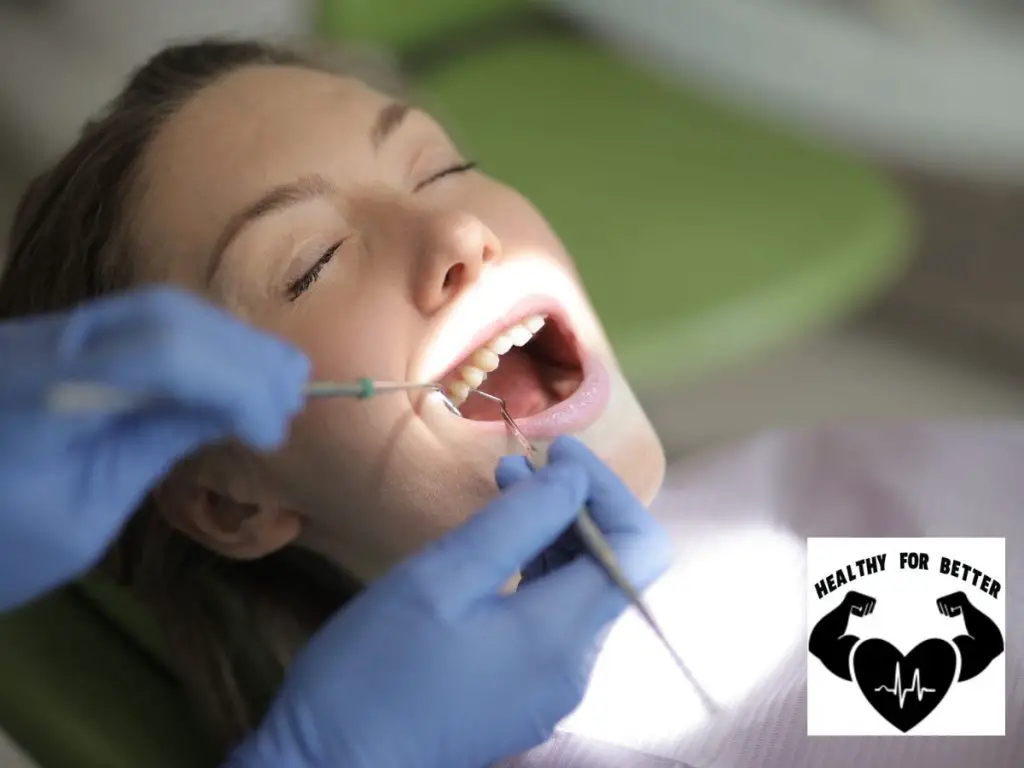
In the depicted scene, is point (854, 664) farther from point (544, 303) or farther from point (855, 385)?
point (855, 385)

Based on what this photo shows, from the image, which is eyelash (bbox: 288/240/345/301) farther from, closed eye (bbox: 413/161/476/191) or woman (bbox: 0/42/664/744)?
closed eye (bbox: 413/161/476/191)

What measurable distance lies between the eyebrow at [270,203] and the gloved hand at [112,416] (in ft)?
0.72

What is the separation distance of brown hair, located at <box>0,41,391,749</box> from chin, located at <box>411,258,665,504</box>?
0.27 metres

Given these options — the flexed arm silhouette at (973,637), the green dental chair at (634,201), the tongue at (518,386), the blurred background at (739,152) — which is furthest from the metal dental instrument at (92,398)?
the blurred background at (739,152)

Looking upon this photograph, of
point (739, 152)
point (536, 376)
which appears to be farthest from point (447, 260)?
point (739, 152)

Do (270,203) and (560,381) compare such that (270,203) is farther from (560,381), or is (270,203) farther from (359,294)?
(560,381)

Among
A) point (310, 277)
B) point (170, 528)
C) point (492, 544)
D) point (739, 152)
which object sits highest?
point (310, 277)

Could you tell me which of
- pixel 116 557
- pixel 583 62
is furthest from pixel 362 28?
pixel 116 557

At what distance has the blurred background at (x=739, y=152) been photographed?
1.39m

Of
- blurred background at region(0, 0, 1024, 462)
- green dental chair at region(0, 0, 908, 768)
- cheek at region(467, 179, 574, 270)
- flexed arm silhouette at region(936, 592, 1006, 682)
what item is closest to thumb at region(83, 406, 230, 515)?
cheek at region(467, 179, 574, 270)

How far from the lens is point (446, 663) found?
78cm

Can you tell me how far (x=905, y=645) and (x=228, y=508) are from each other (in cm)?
59

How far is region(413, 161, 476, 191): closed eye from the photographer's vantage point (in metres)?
1.03

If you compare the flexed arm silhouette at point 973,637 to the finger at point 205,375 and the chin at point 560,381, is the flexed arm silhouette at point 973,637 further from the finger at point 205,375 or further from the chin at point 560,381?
the finger at point 205,375
